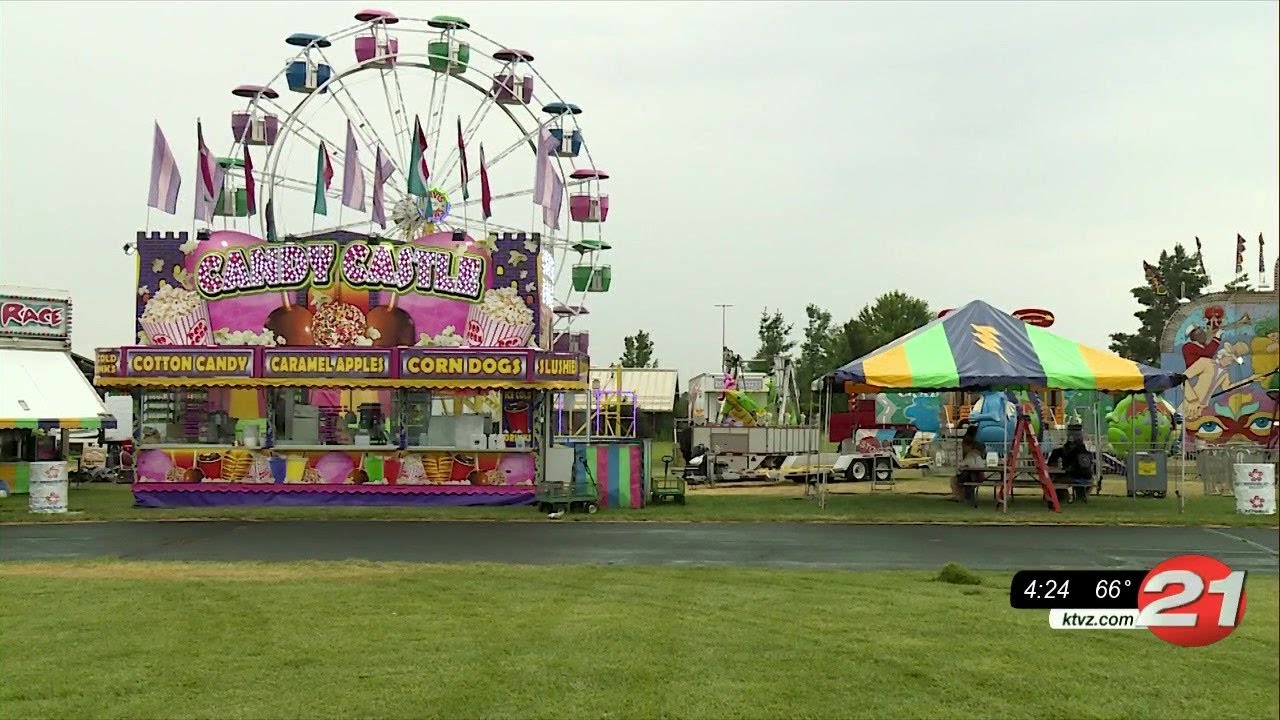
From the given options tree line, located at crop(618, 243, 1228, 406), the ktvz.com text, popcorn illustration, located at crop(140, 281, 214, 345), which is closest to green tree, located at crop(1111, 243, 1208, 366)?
tree line, located at crop(618, 243, 1228, 406)

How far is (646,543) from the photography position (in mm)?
15383

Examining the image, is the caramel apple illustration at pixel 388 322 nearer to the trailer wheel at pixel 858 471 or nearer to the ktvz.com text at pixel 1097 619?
the trailer wheel at pixel 858 471

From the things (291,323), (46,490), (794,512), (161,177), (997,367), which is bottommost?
(794,512)

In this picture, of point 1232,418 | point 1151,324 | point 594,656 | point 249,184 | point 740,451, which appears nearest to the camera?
point 594,656

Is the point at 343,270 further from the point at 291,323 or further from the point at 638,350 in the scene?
the point at 638,350

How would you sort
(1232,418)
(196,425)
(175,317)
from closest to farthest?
(196,425) → (175,317) → (1232,418)

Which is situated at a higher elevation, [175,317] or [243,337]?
[175,317]

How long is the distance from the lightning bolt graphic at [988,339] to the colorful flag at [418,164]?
13.9 metres

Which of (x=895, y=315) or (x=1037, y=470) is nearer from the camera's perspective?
(x=1037, y=470)

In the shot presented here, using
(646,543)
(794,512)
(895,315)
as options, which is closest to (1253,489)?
(794,512)

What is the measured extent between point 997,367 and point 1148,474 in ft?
19.5

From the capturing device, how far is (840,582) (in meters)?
11.1

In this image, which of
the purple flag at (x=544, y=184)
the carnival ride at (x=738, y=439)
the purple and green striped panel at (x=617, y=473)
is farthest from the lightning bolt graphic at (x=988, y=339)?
the purple flag at (x=544, y=184)

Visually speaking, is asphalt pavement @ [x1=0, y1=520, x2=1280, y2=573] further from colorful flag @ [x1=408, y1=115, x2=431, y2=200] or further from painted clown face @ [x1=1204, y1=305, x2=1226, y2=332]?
painted clown face @ [x1=1204, y1=305, x2=1226, y2=332]
